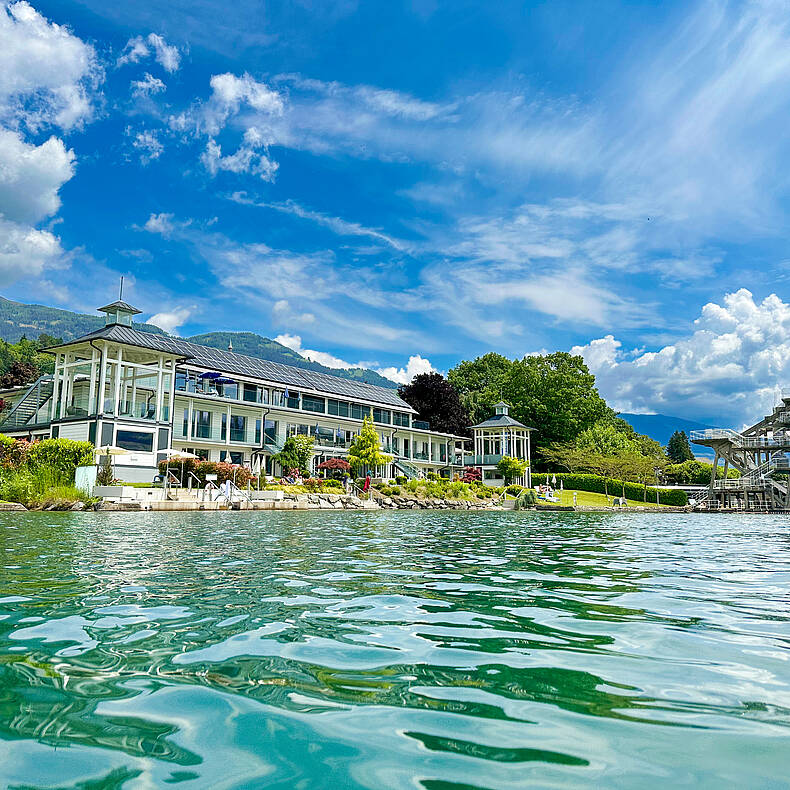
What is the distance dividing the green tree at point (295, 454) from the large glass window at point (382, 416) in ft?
39.0

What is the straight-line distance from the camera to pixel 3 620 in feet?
11.7

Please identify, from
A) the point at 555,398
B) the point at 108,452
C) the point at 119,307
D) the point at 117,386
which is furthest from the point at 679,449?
the point at 108,452

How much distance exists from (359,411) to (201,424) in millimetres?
13907

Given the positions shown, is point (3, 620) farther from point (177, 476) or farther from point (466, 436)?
point (466, 436)

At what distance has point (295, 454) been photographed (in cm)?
3488

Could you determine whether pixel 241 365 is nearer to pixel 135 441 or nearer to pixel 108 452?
pixel 135 441

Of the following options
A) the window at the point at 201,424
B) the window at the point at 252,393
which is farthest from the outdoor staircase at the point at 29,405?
the window at the point at 252,393

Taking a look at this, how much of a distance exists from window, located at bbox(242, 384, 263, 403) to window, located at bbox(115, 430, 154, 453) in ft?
32.3

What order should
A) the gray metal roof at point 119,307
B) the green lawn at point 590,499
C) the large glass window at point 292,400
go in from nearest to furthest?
the gray metal roof at point 119,307 < the green lawn at point 590,499 < the large glass window at point 292,400

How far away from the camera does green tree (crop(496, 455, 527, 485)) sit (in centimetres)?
4391

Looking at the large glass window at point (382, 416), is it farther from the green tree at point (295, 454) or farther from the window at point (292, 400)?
the green tree at point (295, 454)

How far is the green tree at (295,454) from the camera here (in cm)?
3475

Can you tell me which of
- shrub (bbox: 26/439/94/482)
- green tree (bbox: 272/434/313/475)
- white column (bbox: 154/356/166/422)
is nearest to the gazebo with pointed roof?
green tree (bbox: 272/434/313/475)

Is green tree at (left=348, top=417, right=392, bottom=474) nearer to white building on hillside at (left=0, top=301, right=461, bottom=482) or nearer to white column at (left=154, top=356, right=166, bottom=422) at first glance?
white building on hillside at (left=0, top=301, right=461, bottom=482)
